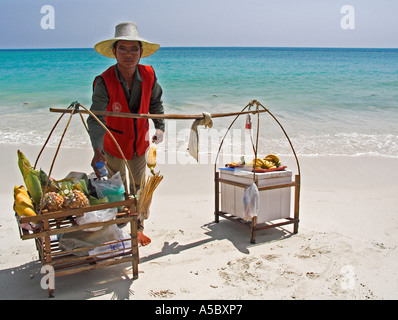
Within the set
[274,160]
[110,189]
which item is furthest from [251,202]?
[110,189]

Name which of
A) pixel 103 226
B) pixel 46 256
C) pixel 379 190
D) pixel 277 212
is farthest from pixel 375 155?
pixel 46 256

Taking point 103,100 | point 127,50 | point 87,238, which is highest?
point 127,50

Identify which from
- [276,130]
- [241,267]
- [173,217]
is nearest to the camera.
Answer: [241,267]

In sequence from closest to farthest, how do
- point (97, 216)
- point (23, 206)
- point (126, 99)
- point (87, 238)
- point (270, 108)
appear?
point (23, 206), point (97, 216), point (87, 238), point (126, 99), point (270, 108)

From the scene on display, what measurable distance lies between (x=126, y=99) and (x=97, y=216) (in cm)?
108

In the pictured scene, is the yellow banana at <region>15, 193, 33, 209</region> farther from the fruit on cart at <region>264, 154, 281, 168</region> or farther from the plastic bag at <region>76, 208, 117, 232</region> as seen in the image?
the fruit on cart at <region>264, 154, 281, 168</region>

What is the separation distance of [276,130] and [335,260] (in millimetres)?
6048

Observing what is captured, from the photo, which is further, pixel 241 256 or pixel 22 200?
pixel 241 256

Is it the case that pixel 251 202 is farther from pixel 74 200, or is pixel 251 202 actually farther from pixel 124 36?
pixel 124 36

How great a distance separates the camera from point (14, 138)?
8.35 metres

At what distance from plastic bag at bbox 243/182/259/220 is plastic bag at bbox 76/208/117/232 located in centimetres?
115

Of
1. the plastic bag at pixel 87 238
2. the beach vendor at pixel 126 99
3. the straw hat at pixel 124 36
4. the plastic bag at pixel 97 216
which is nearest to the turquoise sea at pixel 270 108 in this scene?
the beach vendor at pixel 126 99

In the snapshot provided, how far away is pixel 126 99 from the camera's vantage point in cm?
326
